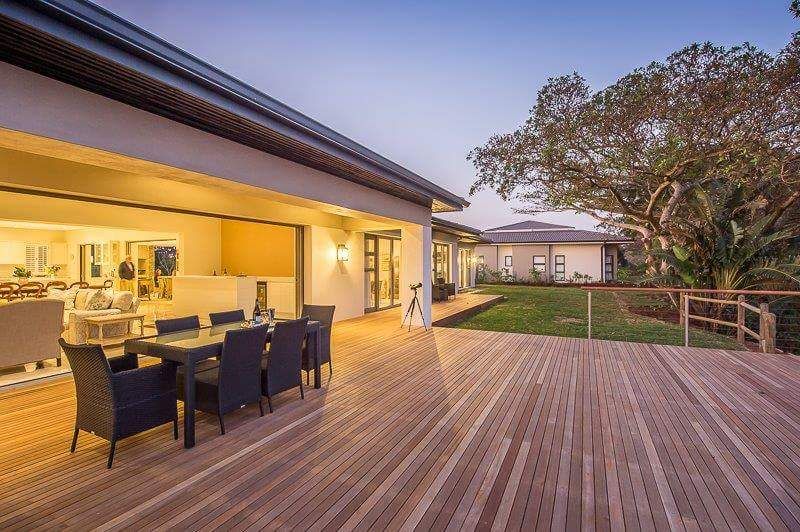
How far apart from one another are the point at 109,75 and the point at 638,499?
479cm

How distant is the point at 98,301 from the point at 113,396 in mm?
6640

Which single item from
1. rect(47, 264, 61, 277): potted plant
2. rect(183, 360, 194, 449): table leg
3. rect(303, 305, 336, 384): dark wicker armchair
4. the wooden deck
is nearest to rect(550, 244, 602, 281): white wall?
the wooden deck

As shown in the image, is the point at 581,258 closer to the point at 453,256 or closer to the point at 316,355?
the point at 453,256

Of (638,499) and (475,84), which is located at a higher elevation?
(475,84)

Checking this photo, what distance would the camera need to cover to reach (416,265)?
30.3 feet

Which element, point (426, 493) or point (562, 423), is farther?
point (562, 423)

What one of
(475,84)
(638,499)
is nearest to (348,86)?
(475,84)

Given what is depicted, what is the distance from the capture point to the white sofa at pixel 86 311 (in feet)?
24.5

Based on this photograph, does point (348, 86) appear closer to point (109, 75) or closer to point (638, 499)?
point (109, 75)

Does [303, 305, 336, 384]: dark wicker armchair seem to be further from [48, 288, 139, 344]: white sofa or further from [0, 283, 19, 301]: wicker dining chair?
[0, 283, 19, 301]: wicker dining chair

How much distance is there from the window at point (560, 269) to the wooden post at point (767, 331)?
21591 mm

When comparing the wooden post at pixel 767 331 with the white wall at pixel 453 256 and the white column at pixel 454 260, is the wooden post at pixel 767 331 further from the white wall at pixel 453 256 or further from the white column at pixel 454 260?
the white column at pixel 454 260

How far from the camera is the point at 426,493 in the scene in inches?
99.8

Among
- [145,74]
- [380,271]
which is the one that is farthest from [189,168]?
[380,271]
